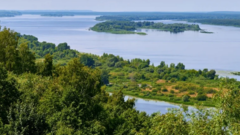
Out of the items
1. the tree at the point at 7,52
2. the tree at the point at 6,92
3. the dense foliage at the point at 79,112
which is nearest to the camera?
the dense foliage at the point at 79,112

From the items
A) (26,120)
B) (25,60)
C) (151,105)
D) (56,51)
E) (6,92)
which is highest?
(6,92)

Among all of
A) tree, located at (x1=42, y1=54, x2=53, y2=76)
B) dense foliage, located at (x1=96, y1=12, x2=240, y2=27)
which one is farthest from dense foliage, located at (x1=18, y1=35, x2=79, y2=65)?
dense foliage, located at (x1=96, y1=12, x2=240, y2=27)

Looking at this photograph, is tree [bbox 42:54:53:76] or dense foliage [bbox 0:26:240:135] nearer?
dense foliage [bbox 0:26:240:135]

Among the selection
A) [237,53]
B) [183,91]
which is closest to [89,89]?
[183,91]

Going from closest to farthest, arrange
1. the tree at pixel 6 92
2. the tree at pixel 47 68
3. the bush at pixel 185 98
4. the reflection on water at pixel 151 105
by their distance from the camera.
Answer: the tree at pixel 6 92, the tree at pixel 47 68, the reflection on water at pixel 151 105, the bush at pixel 185 98

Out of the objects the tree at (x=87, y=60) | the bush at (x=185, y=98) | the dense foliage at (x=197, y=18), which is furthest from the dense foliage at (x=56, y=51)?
the dense foliage at (x=197, y=18)

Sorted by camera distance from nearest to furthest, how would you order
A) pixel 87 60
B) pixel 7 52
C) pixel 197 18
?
pixel 7 52 < pixel 87 60 < pixel 197 18

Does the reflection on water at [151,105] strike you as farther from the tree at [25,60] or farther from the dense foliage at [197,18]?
the dense foliage at [197,18]

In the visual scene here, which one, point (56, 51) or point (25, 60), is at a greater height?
point (25, 60)

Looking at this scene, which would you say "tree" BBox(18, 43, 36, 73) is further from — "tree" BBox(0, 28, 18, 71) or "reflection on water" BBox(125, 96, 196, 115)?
"reflection on water" BBox(125, 96, 196, 115)

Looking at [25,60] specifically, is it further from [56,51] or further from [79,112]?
[56,51]

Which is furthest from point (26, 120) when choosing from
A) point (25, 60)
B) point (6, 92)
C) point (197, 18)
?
point (197, 18)

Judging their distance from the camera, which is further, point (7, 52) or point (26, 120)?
point (7, 52)
